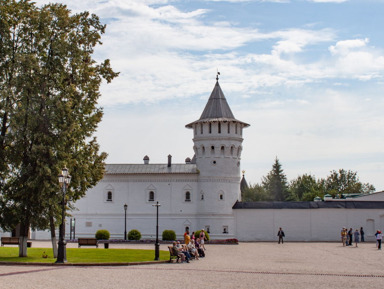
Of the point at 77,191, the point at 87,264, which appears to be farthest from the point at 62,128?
the point at 87,264

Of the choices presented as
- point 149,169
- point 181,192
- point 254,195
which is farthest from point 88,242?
point 254,195

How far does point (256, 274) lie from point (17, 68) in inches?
561

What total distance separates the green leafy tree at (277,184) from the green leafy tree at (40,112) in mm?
61158

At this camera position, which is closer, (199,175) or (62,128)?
(62,128)

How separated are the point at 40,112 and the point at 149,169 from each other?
27712 millimetres

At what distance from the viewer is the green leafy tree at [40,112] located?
2431 cm

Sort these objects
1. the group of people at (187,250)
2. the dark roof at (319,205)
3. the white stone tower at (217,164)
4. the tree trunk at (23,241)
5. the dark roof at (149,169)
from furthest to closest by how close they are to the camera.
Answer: the dark roof at (149,169)
the white stone tower at (217,164)
the dark roof at (319,205)
the tree trunk at (23,241)
the group of people at (187,250)

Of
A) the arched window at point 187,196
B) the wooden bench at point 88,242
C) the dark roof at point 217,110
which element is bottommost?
the wooden bench at point 88,242

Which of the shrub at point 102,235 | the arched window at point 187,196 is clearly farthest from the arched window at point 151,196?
the shrub at point 102,235

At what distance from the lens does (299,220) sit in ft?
160

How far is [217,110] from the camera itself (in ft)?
171

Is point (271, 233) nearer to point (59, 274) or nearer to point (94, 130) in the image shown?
point (94, 130)

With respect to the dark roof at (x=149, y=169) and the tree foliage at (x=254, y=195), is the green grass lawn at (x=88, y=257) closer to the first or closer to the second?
the dark roof at (x=149, y=169)

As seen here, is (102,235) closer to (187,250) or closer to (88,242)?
(88,242)
